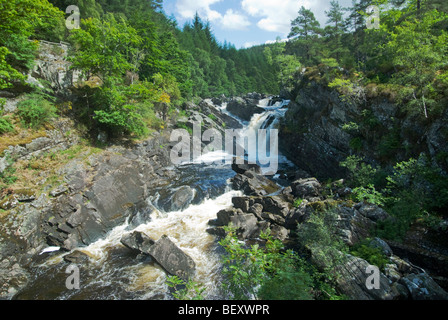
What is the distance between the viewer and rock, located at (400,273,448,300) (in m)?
5.78

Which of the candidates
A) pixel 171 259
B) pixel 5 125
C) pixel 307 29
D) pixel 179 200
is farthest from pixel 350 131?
pixel 307 29

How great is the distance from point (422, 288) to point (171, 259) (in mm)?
8587

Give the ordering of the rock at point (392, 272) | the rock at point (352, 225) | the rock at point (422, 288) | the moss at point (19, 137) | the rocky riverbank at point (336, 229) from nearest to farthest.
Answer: the rock at point (422, 288)
the rocky riverbank at point (336, 229)
the rock at point (392, 272)
the rock at point (352, 225)
the moss at point (19, 137)

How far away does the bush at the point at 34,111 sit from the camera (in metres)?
13.7

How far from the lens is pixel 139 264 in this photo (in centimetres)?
965

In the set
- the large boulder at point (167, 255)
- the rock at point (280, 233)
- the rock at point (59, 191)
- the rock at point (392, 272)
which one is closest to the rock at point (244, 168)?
the rock at point (280, 233)

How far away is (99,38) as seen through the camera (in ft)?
53.1

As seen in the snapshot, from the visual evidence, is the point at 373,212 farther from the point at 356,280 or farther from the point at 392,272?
the point at 356,280

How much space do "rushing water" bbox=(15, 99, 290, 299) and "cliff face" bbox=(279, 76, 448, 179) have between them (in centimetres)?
1111

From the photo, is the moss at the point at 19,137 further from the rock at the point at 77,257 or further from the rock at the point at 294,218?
the rock at the point at 294,218

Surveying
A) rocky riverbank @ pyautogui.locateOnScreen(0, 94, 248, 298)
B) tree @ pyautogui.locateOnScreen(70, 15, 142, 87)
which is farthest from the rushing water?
tree @ pyautogui.locateOnScreen(70, 15, 142, 87)

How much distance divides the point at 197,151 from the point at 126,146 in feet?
34.2

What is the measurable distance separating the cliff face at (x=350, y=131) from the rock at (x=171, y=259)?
1283 centimetres

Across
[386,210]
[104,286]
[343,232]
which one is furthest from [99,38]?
[386,210]
